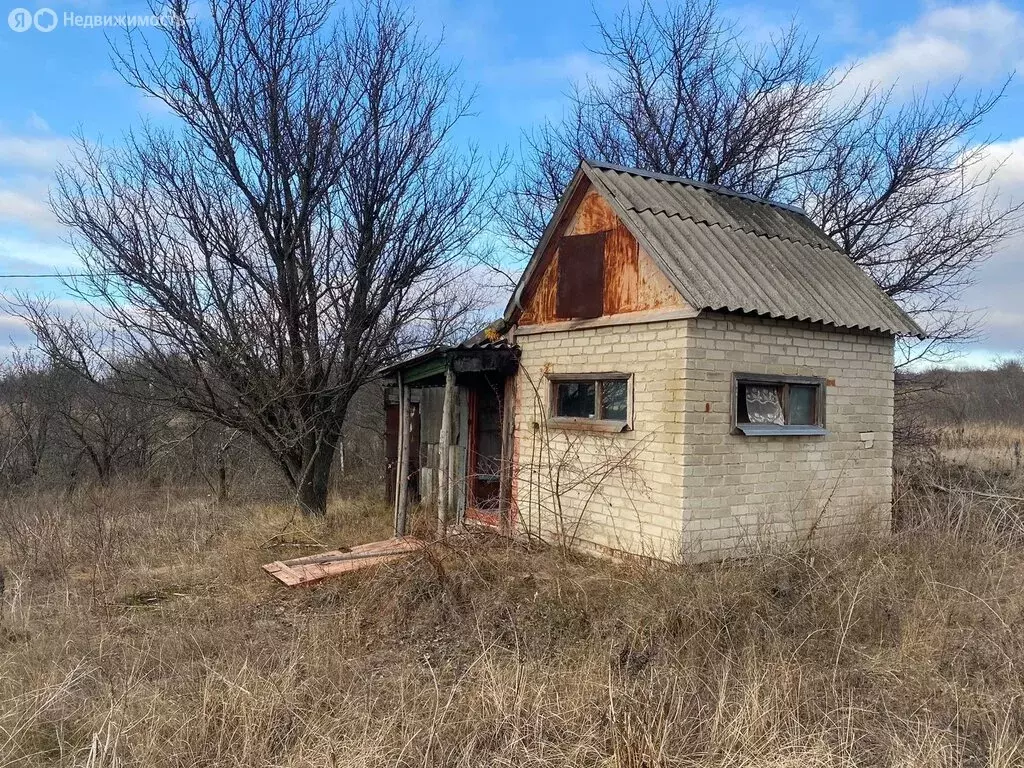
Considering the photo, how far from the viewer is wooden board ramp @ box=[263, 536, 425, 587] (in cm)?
738

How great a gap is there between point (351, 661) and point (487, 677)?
1.20 m

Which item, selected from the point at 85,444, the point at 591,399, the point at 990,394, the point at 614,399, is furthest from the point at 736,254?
the point at 990,394

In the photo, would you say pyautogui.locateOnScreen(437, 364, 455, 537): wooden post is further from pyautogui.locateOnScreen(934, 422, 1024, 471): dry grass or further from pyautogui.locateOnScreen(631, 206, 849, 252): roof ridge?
pyautogui.locateOnScreen(934, 422, 1024, 471): dry grass

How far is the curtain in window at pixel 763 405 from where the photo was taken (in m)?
7.64

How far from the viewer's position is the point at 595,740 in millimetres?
3668

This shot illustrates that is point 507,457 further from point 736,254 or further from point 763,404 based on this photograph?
point 736,254

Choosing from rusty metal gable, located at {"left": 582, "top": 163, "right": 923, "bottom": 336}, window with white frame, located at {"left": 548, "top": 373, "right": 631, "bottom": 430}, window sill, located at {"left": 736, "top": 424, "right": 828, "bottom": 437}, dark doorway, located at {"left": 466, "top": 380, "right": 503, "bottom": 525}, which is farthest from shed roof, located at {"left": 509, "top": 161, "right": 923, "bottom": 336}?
dark doorway, located at {"left": 466, "top": 380, "right": 503, "bottom": 525}

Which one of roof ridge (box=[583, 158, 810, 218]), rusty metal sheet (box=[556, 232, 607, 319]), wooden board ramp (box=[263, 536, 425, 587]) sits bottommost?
wooden board ramp (box=[263, 536, 425, 587])

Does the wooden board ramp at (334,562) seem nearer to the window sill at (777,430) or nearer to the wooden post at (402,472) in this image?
the wooden post at (402,472)

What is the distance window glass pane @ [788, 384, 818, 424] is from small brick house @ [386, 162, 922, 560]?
0.02 meters

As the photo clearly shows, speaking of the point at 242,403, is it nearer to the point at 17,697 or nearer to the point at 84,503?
the point at 84,503

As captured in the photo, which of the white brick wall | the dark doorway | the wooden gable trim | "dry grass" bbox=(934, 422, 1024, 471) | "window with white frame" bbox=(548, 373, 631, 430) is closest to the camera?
the white brick wall

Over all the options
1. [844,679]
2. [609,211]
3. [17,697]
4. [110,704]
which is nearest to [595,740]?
[844,679]

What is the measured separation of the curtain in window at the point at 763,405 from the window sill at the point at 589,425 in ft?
4.61
